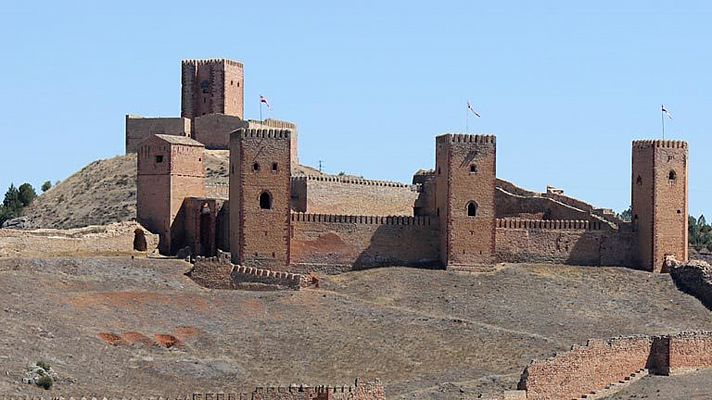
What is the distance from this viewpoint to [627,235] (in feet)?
225

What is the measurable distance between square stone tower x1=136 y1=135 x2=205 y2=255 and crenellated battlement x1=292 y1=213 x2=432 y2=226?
5.27 m

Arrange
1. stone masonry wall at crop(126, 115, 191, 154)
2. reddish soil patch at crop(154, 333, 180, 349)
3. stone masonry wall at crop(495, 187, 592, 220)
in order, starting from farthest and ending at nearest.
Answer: stone masonry wall at crop(126, 115, 191, 154) → stone masonry wall at crop(495, 187, 592, 220) → reddish soil patch at crop(154, 333, 180, 349)

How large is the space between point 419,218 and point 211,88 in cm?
2182

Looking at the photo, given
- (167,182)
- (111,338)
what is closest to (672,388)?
(111,338)

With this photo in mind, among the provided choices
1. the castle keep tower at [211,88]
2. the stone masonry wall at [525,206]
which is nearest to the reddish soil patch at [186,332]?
the stone masonry wall at [525,206]

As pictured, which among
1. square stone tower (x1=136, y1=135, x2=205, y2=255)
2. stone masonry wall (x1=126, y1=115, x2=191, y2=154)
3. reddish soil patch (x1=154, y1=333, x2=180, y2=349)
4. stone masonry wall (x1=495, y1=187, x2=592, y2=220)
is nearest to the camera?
reddish soil patch (x1=154, y1=333, x2=180, y2=349)

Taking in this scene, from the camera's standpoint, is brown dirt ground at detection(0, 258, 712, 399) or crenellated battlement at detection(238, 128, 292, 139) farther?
crenellated battlement at detection(238, 128, 292, 139)

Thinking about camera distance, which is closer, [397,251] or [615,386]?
[615,386]

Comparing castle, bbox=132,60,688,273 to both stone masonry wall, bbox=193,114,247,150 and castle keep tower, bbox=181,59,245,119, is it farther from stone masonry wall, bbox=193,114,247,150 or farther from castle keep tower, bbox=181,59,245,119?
castle keep tower, bbox=181,59,245,119

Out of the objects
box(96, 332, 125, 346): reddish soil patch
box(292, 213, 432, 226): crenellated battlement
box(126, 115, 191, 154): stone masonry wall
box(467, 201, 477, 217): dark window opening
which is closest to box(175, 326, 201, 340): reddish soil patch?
box(96, 332, 125, 346): reddish soil patch

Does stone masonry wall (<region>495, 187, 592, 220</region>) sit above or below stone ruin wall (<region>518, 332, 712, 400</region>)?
above

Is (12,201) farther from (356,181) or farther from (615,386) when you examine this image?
(615,386)

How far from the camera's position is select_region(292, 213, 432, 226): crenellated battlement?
66250 millimetres

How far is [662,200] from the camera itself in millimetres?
68062
